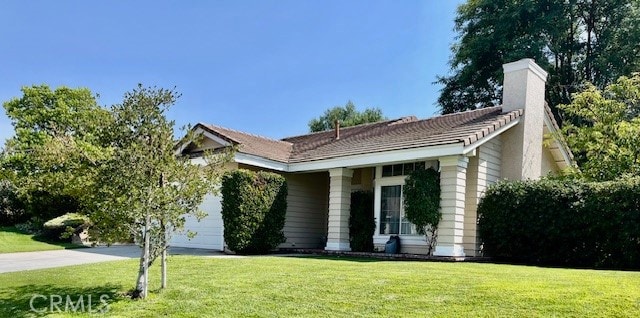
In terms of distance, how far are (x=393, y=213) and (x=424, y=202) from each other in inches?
68.9

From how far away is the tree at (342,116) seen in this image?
42053 mm

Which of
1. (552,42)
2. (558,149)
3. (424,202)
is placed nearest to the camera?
(424,202)

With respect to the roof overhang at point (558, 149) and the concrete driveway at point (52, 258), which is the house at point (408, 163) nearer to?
the roof overhang at point (558, 149)

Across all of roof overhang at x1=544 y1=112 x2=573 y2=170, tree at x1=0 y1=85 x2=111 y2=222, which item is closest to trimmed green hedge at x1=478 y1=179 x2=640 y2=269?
roof overhang at x1=544 y1=112 x2=573 y2=170

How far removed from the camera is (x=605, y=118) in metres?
16.7

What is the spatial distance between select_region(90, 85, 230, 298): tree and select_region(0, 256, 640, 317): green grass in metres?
0.86

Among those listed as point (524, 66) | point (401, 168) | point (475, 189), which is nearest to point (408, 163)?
point (401, 168)

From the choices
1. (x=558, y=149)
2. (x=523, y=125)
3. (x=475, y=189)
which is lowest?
(x=475, y=189)

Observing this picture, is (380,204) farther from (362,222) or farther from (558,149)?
(558,149)

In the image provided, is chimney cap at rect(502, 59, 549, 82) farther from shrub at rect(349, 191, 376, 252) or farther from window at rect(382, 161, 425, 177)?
shrub at rect(349, 191, 376, 252)

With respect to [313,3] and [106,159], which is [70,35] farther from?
[106,159]

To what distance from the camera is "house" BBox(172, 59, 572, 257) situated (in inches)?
516

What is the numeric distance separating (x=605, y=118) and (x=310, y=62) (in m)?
11.2

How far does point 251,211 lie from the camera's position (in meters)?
14.1
